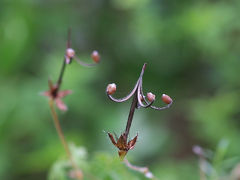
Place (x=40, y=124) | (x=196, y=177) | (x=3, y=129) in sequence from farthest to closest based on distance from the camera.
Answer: (x=40, y=124) → (x=3, y=129) → (x=196, y=177)

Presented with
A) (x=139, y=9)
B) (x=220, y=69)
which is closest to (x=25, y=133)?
(x=139, y=9)

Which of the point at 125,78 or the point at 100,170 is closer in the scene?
the point at 100,170

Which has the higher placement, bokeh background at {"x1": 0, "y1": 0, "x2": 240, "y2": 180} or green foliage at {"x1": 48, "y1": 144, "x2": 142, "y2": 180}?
bokeh background at {"x1": 0, "y1": 0, "x2": 240, "y2": 180}

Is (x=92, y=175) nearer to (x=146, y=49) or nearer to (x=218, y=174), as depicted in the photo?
(x=218, y=174)

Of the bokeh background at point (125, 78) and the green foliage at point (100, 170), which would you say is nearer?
the green foliage at point (100, 170)

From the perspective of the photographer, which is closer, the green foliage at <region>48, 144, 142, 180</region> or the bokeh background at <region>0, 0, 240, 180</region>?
the green foliage at <region>48, 144, 142, 180</region>

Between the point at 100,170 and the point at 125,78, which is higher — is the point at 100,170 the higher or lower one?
the lower one

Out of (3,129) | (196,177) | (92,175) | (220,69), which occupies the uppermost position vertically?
(220,69)

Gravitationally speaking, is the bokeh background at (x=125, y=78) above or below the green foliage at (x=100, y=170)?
above
